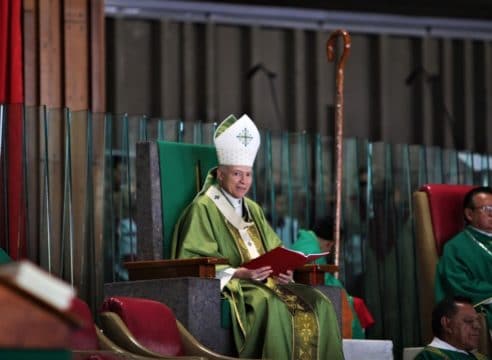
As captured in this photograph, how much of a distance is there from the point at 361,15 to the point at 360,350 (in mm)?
4631

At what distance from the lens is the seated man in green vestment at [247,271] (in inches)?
193

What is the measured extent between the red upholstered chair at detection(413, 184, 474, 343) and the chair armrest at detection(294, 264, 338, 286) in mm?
992

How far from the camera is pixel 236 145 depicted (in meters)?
5.36

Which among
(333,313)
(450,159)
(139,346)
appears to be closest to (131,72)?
(450,159)

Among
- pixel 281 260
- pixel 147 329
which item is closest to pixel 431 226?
pixel 281 260

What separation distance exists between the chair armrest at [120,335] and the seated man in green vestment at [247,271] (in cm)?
87

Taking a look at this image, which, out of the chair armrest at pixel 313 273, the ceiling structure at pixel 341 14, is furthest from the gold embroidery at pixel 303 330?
the ceiling structure at pixel 341 14

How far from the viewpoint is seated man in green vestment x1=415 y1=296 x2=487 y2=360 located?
5.22 metres

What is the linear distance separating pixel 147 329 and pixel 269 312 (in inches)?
31.8

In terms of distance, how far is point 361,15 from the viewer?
32.0 feet

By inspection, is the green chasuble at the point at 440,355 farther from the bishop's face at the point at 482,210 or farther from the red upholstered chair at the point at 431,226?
the bishop's face at the point at 482,210

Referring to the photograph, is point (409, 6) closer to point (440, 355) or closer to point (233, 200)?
point (233, 200)

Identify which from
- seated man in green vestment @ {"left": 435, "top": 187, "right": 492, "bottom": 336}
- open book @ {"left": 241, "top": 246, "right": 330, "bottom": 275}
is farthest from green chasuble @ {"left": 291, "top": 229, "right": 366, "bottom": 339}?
open book @ {"left": 241, "top": 246, "right": 330, "bottom": 275}

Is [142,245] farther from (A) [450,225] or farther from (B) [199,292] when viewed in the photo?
(A) [450,225]
